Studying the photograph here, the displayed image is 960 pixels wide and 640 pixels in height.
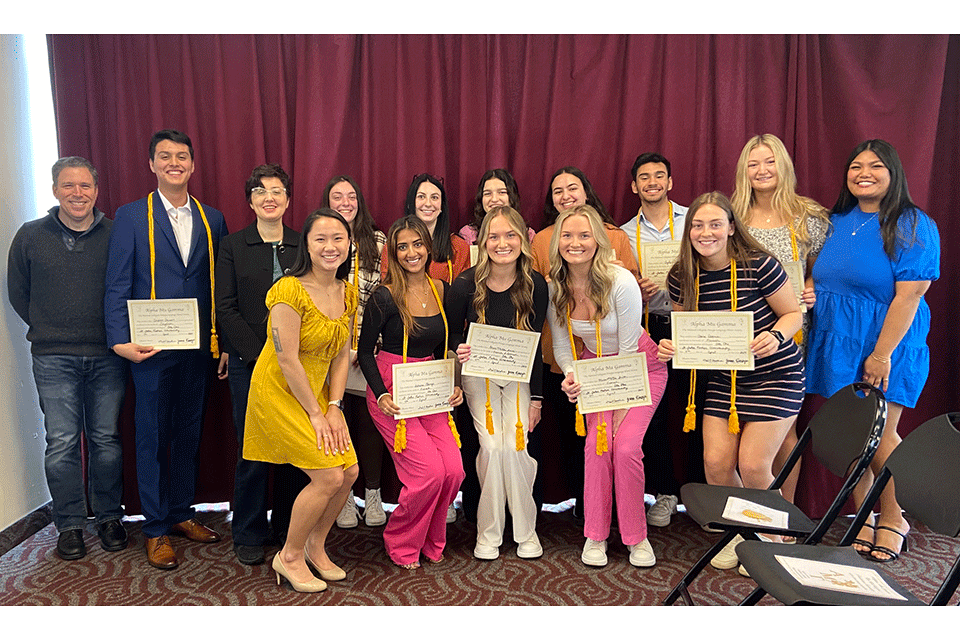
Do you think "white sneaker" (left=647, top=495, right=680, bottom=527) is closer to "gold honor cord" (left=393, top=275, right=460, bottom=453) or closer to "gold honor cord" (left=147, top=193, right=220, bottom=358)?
"gold honor cord" (left=393, top=275, right=460, bottom=453)

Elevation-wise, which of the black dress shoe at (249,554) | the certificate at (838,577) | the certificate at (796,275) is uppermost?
the certificate at (796,275)

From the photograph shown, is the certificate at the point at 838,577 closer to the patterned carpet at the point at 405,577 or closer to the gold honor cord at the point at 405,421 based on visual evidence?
the patterned carpet at the point at 405,577

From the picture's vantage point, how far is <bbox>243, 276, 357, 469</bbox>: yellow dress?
109 inches

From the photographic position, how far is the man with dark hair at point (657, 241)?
3.57m

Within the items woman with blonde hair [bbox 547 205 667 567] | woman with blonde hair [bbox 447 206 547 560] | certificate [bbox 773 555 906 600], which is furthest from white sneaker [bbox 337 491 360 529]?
certificate [bbox 773 555 906 600]

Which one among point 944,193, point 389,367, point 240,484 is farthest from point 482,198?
point 944,193

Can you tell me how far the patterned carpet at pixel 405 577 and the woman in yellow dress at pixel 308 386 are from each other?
22 cm

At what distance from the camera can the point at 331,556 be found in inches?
130

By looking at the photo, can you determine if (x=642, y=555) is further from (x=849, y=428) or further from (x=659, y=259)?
(x=659, y=259)

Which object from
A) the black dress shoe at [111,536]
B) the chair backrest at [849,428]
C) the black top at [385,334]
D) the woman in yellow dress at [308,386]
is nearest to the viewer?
the chair backrest at [849,428]

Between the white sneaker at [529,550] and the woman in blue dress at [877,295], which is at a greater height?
the woman in blue dress at [877,295]

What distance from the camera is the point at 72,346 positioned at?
326 cm

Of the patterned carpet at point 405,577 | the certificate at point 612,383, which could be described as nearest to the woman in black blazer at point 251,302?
the patterned carpet at point 405,577

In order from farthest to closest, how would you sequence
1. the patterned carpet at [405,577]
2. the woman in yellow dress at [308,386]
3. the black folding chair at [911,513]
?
the patterned carpet at [405,577]
the woman in yellow dress at [308,386]
the black folding chair at [911,513]
